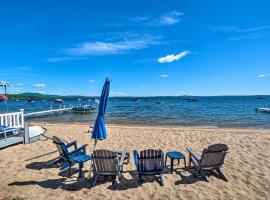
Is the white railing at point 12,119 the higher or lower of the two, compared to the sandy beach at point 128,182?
higher

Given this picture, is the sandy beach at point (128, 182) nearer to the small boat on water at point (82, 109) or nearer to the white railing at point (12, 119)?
the white railing at point (12, 119)

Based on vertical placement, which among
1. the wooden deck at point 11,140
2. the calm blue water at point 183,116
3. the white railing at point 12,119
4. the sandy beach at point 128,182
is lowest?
the calm blue water at point 183,116

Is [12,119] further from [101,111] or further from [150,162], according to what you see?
[150,162]

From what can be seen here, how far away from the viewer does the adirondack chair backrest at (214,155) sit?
18.6ft

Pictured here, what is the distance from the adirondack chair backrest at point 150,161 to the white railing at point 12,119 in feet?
24.3

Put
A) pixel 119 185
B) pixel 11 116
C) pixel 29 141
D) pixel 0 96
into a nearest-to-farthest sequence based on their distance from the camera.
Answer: pixel 119 185 < pixel 29 141 < pixel 11 116 < pixel 0 96

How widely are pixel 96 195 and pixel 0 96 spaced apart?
341 inches

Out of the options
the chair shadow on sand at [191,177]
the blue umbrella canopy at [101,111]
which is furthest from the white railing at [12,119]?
the chair shadow on sand at [191,177]

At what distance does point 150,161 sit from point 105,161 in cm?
110

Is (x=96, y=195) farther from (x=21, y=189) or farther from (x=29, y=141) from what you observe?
(x=29, y=141)

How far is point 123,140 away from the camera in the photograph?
10742 mm

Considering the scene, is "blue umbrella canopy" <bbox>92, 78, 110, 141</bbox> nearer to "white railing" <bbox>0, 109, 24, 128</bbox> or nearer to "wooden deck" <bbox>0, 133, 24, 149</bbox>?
"wooden deck" <bbox>0, 133, 24, 149</bbox>

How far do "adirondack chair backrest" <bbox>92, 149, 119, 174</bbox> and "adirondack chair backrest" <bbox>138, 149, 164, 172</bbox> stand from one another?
619 mm

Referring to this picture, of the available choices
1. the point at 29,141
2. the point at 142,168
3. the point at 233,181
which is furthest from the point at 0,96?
the point at 233,181
